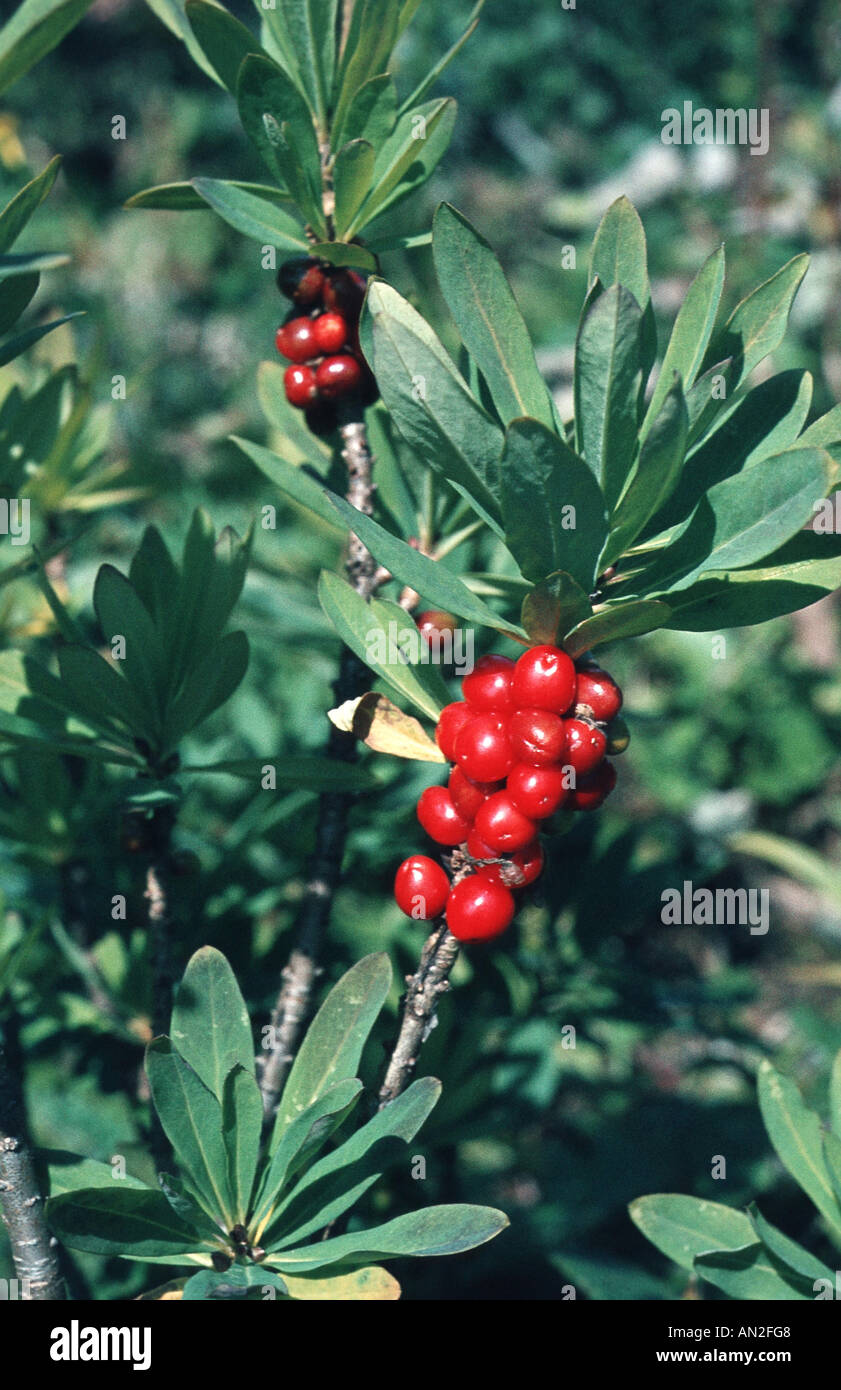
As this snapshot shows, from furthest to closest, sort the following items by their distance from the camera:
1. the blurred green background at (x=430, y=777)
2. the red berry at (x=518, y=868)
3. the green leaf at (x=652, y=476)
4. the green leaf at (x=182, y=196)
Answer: the blurred green background at (x=430, y=777) → the green leaf at (x=182, y=196) → the red berry at (x=518, y=868) → the green leaf at (x=652, y=476)

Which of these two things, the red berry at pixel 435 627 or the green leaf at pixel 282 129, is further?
the red berry at pixel 435 627

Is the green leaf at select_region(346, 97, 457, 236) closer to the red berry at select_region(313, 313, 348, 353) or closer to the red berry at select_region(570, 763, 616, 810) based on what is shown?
the red berry at select_region(313, 313, 348, 353)

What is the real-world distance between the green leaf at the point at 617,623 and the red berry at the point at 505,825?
11cm

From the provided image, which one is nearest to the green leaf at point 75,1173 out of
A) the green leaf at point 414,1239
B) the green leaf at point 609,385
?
the green leaf at point 414,1239

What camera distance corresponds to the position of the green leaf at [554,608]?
2.17 feet

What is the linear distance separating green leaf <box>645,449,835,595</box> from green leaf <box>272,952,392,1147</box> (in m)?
0.34

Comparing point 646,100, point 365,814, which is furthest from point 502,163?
point 365,814

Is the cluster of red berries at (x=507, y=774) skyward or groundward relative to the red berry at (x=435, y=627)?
groundward

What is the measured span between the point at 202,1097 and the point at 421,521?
56 cm

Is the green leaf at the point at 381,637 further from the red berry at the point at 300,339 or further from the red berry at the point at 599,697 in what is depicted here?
the red berry at the point at 300,339

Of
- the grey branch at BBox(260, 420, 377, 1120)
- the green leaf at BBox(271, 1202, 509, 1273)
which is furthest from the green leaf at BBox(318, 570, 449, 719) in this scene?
the green leaf at BBox(271, 1202, 509, 1273)

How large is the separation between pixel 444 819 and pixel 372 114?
0.53m

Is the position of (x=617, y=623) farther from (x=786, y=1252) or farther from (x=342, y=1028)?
(x=786, y=1252)
